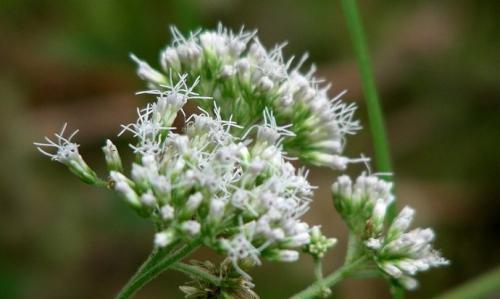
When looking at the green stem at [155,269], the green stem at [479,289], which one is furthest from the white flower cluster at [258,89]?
the green stem at [479,289]

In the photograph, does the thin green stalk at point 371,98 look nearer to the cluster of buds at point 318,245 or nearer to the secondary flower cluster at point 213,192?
the cluster of buds at point 318,245

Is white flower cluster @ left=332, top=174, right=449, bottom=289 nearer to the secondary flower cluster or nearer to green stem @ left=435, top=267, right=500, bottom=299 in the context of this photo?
the secondary flower cluster

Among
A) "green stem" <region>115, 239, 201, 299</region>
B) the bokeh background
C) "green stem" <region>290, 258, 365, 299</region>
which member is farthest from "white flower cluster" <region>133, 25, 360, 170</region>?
the bokeh background

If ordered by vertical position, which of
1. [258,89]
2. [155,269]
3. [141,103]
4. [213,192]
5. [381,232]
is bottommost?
[155,269]

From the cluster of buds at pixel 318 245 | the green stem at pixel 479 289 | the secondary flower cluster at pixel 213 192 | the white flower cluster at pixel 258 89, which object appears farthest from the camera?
the green stem at pixel 479 289

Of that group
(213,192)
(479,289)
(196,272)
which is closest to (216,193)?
(213,192)

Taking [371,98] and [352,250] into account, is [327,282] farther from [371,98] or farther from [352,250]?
[371,98]
